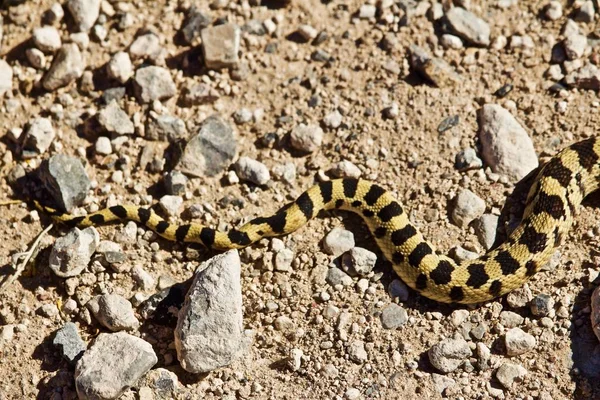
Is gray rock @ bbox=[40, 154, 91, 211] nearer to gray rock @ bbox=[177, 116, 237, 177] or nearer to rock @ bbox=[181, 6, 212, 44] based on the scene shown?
gray rock @ bbox=[177, 116, 237, 177]

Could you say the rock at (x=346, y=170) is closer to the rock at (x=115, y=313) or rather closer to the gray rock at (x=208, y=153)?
the gray rock at (x=208, y=153)

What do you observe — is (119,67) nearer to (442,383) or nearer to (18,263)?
(18,263)

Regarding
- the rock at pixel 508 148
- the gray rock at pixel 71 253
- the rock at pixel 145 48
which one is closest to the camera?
the gray rock at pixel 71 253

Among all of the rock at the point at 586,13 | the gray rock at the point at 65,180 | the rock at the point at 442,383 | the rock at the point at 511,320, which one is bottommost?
the gray rock at the point at 65,180

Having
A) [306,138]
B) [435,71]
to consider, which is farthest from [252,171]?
[435,71]

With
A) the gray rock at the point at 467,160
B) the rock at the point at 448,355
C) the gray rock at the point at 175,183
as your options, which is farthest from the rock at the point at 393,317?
the gray rock at the point at 175,183
